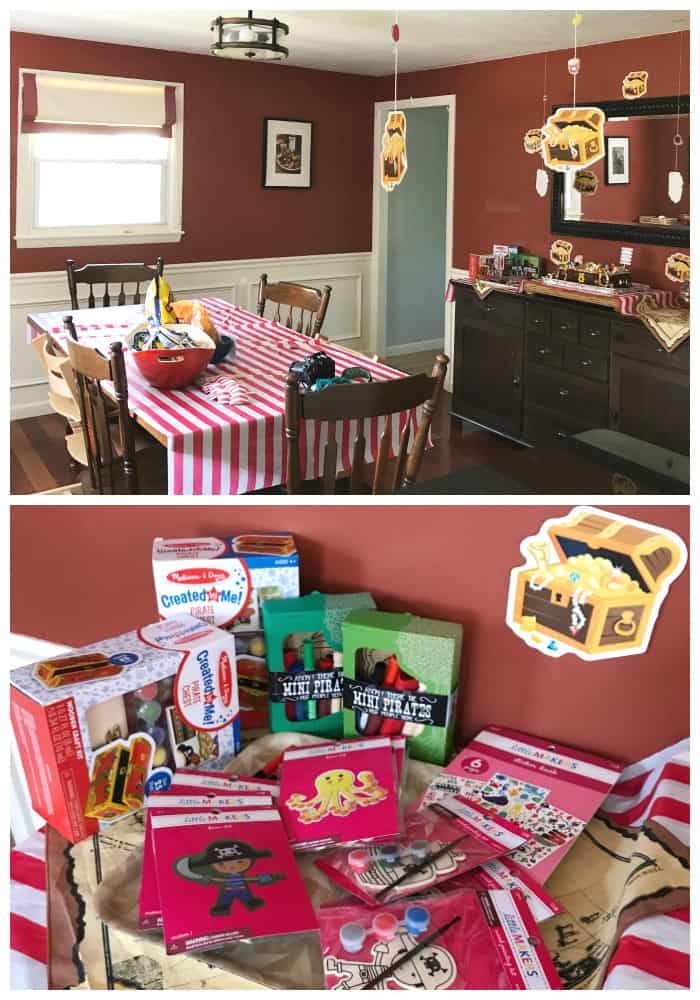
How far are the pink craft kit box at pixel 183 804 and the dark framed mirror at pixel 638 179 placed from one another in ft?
10.4

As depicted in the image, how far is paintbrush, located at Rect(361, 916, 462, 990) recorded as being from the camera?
3.00 ft

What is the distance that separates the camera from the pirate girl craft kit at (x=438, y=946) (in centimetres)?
92

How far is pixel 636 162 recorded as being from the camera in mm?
3768

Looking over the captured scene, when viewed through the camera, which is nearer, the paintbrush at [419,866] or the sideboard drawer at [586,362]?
the paintbrush at [419,866]

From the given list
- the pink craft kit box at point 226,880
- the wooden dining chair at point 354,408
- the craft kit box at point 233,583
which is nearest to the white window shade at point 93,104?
the wooden dining chair at point 354,408

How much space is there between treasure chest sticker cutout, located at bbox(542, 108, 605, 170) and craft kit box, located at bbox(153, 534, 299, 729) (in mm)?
1166

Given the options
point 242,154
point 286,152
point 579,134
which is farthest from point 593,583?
point 286,152

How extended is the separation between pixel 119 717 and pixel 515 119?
13.3 feet

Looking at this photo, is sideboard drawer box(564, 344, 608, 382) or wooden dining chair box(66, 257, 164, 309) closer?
wooden dining chair box(66, 257, 164, 309)

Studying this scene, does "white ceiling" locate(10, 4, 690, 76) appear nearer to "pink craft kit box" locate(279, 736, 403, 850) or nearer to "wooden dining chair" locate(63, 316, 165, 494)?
"wooden dining chair" locate(63, 316, 165, 494)

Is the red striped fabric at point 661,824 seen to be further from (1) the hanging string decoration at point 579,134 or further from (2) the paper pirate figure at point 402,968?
(1) the hanging string decoration at point 579,134

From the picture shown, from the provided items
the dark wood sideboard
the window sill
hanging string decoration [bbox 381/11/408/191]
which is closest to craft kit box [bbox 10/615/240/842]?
hanging string decoration [bbox 381/11/408/191]

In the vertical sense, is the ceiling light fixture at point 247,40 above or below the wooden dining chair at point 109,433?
above

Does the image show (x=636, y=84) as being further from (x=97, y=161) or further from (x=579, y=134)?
(x=97, y=161)
